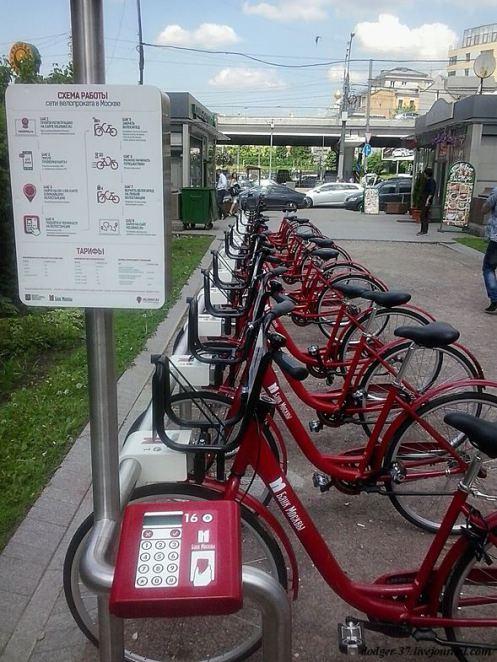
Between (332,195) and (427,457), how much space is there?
3011 centimetres

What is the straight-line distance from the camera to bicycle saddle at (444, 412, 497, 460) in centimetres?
197

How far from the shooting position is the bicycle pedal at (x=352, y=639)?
2201 mm

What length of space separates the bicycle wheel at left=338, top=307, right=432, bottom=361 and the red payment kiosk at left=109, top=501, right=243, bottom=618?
2899 millimetres

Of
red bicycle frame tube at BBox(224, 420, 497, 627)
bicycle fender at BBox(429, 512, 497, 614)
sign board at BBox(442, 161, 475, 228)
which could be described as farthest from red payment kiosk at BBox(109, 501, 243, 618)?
sign board at BBox(442, 161, 475, 228)

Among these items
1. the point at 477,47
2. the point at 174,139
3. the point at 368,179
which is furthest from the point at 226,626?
the point at 477,47

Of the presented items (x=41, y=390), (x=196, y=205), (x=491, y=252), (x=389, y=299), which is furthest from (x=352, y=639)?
(x=196, y=205)

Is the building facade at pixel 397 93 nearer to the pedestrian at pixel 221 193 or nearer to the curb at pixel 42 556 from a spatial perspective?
the pedestrian at pixel 221 193

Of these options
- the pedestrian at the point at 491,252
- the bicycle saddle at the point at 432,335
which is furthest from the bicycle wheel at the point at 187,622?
the pedestrian at the point at 491,252

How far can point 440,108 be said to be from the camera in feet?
65.6

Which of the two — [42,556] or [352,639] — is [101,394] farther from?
[42,556]

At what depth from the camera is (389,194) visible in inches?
A: 1092

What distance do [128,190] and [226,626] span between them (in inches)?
71.4

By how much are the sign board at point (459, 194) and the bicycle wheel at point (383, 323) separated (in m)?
12.7

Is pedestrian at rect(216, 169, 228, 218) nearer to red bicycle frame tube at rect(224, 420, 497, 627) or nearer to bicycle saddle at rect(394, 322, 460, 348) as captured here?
bicycle saddle at rect(394, 322, 460, 348)
